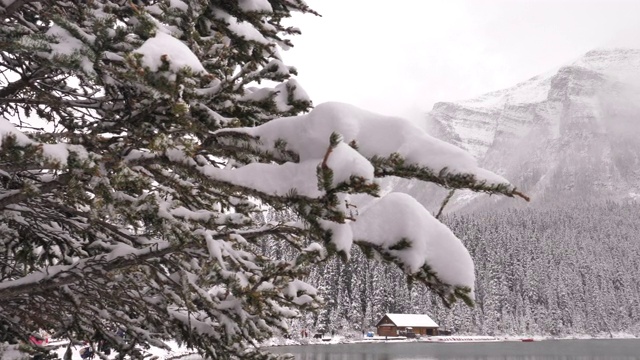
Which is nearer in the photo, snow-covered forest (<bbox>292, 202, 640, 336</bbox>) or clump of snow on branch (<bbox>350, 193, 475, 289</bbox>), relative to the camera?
clump of snow on branch (<bbox>350, 193, 475, 289</bbox>)

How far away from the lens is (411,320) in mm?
88938

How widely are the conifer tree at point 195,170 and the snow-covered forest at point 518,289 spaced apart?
7065 cm

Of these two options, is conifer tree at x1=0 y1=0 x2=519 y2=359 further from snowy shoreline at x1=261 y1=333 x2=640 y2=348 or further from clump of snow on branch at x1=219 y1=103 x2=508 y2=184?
snowy shoreline at x1=261 y1=333 x2=640 y2=348

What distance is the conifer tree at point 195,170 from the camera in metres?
2.24

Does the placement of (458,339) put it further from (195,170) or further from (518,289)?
(195,170)

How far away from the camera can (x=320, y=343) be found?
75.2 m

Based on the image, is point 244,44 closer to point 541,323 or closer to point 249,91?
point 249,91

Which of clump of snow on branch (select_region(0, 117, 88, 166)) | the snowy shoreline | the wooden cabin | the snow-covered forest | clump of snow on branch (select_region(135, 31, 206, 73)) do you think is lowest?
clump of snow on branch (select_region(0, 117, 88, 166))

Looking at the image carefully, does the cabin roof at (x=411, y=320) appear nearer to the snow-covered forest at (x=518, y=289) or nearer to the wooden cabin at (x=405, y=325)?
the wooden cabin at (x=405, y=325)

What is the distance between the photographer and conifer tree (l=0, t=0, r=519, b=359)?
88.0 inches

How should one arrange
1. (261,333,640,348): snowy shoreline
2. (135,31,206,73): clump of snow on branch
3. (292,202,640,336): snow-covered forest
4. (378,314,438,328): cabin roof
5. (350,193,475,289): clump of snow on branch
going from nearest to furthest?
(135,31,206,73): clump of snow on branch, (350,193,475,289): clump of snow on branch, (261,333,640,348): snowy shoreline, (378,314,438,328): cabin roof, (292,202,640,336): snow-covered forest

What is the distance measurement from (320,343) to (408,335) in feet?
67.0

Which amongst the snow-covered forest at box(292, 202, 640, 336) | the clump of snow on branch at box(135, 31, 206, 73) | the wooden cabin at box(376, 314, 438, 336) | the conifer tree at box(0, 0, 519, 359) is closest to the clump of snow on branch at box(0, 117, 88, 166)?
the conifer tree at box(0, 0, 519, 359)

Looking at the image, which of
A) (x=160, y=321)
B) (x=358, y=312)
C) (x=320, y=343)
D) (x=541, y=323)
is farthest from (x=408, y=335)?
(x=160, y=321)
